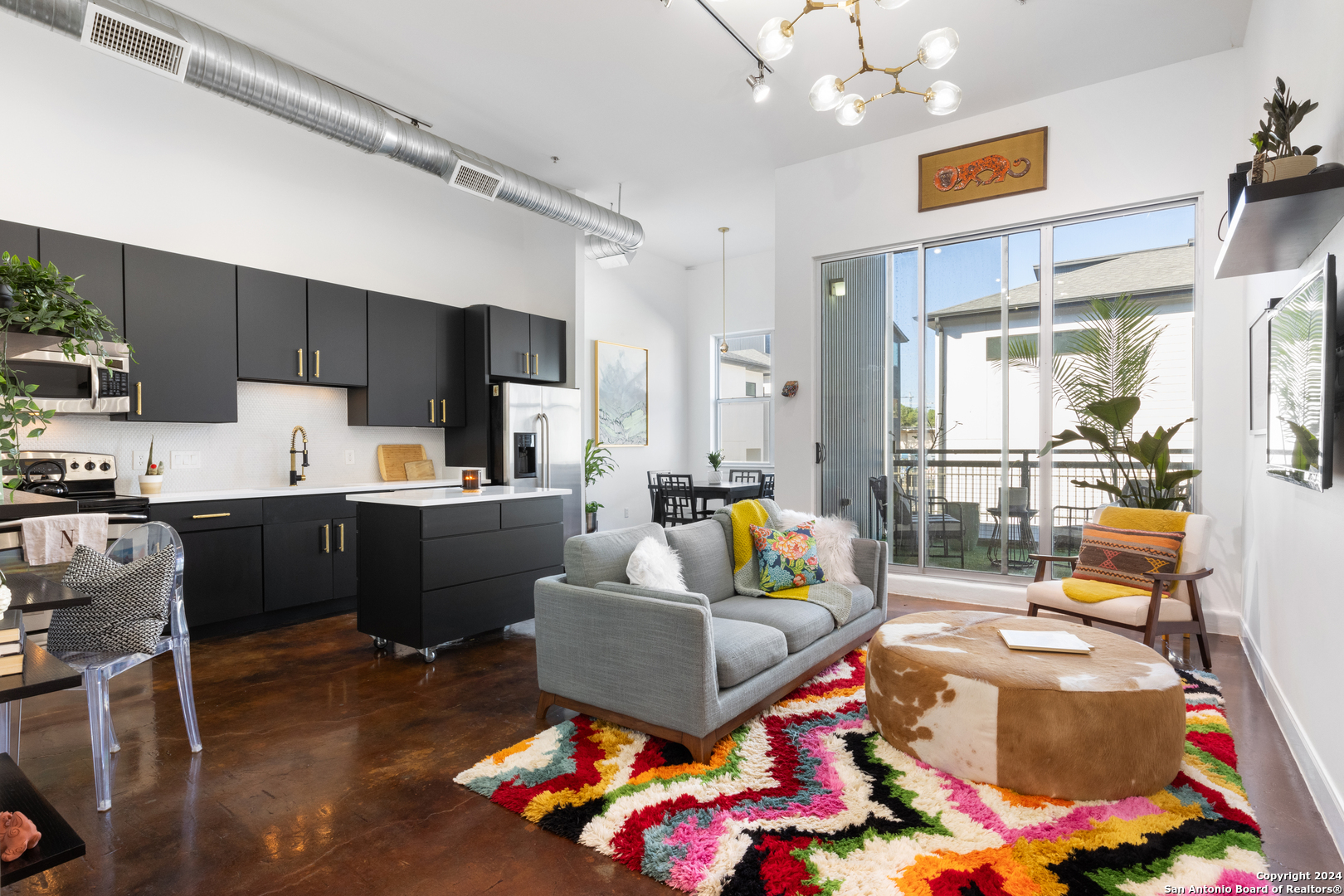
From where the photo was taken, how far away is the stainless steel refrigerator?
586cm

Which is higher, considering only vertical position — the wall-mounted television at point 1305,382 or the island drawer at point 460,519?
the wall-mounted television at point 1305,382

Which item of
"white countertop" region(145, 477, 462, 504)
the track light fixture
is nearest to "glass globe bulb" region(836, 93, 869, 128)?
the track light fixture

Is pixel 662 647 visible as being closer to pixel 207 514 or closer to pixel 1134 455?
pixel 207 514

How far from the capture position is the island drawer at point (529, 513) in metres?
4.11

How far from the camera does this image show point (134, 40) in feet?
10.4

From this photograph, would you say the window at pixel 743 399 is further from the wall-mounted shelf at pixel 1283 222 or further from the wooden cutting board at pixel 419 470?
the wall-mounted shelf at pixel 1283 222

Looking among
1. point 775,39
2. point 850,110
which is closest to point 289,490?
point 775,39

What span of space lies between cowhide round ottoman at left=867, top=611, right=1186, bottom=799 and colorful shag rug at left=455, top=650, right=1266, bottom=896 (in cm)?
6

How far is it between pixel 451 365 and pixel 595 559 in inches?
148

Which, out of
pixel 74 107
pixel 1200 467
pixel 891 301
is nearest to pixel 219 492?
pixel 74 107

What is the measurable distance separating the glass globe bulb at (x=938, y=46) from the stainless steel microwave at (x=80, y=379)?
399cm

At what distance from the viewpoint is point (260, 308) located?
4.66 meters

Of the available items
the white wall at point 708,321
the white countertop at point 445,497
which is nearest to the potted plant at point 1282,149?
the white countertop at point 445,497

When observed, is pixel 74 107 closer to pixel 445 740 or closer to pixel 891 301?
pixel 445 740
